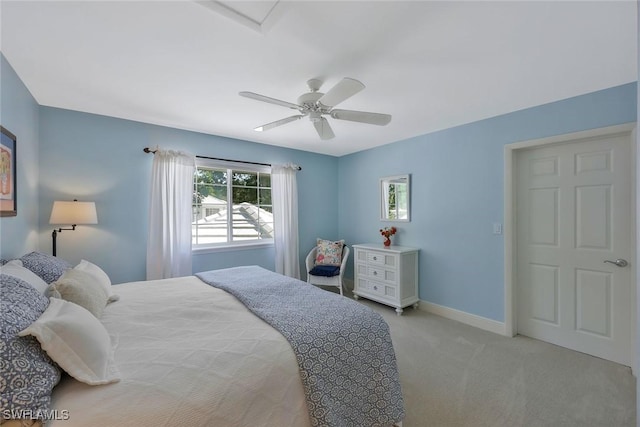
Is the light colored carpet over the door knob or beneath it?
beneath

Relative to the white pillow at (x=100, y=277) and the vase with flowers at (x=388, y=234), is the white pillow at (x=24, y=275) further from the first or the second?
the vase with flowers at (x=388, y=234)

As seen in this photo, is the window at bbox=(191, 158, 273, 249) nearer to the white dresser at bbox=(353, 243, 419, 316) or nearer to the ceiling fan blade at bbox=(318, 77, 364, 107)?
the white dresser at bbox=(353, 243, 419, 316)

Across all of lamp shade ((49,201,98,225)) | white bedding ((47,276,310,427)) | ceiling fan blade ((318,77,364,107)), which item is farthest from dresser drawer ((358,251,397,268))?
lamp shade ((49,201,98,225))

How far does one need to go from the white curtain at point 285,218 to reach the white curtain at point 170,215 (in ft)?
4.04

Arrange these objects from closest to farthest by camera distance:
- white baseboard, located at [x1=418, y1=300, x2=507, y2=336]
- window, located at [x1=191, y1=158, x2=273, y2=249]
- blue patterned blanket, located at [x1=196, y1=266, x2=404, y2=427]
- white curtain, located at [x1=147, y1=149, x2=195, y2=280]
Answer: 1. blue patterned blanket, located at [x1=196, y1=266, x2=404, y2=427]
2. white baseboard, located at [x1=418, y1=300, x2=507, y2=336]
3. white curtain, located at [x1=147, y1=149, x2=195, y2=280]
4. window, located at [x1=191, y1=158, x2=273, y2=249]

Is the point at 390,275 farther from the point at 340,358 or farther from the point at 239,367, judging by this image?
the point at 239,367

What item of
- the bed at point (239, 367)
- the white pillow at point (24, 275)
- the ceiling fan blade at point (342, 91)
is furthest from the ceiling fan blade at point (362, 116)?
the white pillow at point (24, 275)

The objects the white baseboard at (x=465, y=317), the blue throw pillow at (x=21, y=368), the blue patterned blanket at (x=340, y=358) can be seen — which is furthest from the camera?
the white baseboard at (x=465, y=317)

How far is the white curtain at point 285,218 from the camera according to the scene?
431 centimetres

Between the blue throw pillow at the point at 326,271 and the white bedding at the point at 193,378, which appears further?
the blue throw pillow at the point at 326,271

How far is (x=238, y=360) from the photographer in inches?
49.1

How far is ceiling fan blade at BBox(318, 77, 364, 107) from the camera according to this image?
70.0 inches

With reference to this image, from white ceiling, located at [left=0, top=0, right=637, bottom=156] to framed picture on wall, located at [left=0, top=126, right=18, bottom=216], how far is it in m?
0.56

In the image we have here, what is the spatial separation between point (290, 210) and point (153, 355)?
127 inches
